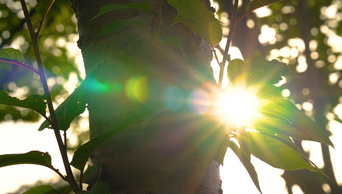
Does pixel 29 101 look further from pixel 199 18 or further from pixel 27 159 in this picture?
pixel 199 18

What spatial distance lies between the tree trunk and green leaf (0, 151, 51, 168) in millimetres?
116

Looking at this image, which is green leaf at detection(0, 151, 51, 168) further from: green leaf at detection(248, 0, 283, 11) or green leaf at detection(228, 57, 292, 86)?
green leaf at detection(248, 0, 283, 11)

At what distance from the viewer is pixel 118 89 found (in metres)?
0.75

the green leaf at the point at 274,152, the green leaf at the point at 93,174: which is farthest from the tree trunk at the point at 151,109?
the green leaf at the point at 274,152

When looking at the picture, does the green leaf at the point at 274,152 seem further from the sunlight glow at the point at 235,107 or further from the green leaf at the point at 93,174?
the green leaf at the point at 93,174

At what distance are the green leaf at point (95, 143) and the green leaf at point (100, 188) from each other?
53 millimetres

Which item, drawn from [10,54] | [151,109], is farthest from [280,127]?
[10,54]

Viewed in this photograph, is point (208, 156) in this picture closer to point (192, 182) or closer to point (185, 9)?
point (192, 182)

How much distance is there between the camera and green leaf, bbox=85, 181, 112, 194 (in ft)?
2.04

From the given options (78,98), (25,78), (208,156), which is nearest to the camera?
(208,156)

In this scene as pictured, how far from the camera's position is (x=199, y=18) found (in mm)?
704

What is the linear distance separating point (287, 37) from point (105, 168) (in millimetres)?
4624

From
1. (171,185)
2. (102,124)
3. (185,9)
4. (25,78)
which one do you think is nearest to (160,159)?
(171,185)

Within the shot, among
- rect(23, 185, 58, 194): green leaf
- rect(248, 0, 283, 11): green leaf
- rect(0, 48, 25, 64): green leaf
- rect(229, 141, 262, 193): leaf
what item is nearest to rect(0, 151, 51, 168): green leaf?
rect(23, 185, 58, 194): green leaf
